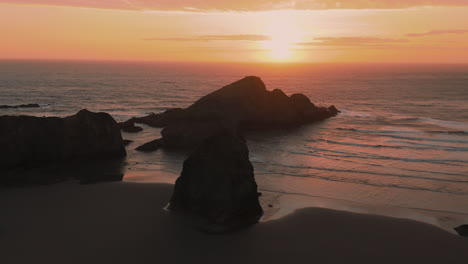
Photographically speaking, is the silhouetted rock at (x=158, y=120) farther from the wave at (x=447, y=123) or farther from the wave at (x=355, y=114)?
the wave at (x=447, y=123)

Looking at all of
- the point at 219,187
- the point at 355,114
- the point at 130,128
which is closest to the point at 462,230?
the point at 219,187

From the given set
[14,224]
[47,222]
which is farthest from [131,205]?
[14,224]

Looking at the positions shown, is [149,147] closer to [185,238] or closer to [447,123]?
[185,238]

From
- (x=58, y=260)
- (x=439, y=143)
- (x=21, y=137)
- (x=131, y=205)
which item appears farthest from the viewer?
(x=439, y=143)

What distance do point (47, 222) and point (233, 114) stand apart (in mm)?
25357

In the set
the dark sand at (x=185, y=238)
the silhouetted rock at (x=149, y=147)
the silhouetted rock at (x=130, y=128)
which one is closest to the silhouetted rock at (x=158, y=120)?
the silhouetted rock at (x=130, y=128)

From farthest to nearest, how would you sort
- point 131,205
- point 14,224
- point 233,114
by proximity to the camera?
point 233,114
point 131,205
point 14,224

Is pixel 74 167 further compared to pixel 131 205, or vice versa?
pixel 74 167

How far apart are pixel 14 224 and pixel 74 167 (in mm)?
9691

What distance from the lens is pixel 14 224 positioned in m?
18.2

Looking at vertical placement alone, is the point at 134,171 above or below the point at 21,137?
below

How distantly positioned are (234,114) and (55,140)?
18.9 meters

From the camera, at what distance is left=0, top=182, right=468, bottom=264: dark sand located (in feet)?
50.6

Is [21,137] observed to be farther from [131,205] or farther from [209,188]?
[209,188]
